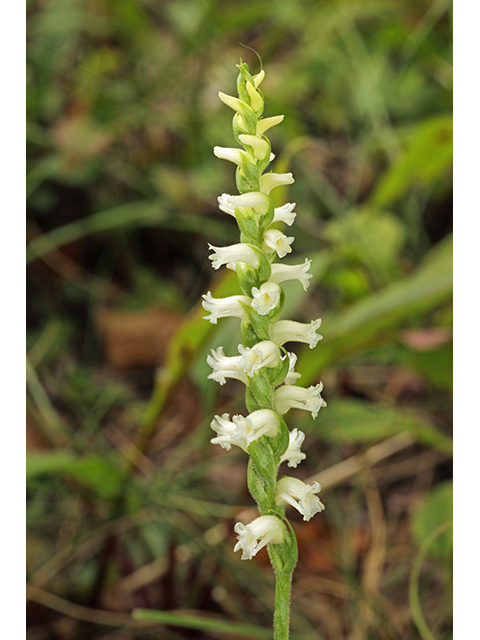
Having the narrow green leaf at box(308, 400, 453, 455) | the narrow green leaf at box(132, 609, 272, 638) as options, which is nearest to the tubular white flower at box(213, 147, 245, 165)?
the narrow green leaf at box(132, 609, 272, 638)

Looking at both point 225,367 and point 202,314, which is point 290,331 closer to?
point 225,367

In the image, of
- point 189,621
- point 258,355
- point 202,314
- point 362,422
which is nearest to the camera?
point 258,355

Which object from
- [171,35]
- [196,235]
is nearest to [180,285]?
[196,235]

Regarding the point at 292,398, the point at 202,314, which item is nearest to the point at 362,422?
the point at 202,314

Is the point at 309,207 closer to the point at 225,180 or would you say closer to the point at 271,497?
the point at 225,180

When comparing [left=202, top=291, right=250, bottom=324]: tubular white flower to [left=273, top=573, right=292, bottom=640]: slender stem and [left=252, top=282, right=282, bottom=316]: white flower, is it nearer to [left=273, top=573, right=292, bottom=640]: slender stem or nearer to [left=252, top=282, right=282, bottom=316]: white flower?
[left=252, top=282, right=282, bottom=316]: white flower

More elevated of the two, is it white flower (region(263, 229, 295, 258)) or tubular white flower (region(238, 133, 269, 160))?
tubular white flower (region(238, 133, 269, 160))

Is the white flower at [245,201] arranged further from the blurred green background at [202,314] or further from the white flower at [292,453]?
the blurred green background at [202,314]

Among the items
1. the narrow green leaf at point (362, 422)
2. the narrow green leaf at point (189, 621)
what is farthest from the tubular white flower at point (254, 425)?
the narrow green leaf at point (362, 422)
